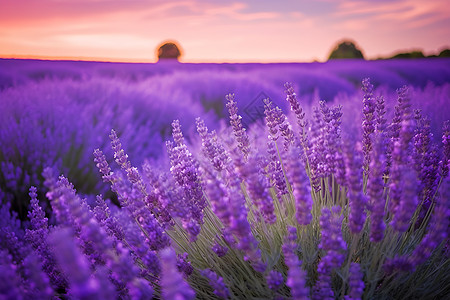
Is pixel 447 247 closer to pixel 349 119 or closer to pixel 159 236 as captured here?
pixel 159 236

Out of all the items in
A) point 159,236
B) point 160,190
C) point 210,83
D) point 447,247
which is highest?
point 210,83

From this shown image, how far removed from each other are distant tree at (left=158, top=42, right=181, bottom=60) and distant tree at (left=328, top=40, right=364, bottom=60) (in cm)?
739

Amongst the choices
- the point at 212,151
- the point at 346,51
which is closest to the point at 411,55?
the point at 346,51

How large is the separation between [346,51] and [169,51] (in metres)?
8.39

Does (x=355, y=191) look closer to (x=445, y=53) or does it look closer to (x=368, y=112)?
(x=368, y=112)

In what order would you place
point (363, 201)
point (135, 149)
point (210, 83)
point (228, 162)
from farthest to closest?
point (210, 83)
point (135, 149)
point (228, 162)
point (363, 201)

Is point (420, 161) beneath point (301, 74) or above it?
beneath

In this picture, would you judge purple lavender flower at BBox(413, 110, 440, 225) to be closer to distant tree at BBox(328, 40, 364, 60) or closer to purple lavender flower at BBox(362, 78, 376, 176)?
purple lavender flower at BBox(362, 78, 376, 176)

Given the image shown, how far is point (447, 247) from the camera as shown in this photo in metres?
1.15

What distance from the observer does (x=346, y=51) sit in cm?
1430

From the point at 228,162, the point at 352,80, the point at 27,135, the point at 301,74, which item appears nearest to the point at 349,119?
the point at 228,162

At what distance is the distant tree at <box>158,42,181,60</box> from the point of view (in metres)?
16.2

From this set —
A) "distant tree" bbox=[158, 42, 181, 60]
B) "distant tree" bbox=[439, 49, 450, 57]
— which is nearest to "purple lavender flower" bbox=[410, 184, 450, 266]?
"distant tree" bbox=[439, 49, 450, 57]

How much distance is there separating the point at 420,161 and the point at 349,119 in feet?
5.68
